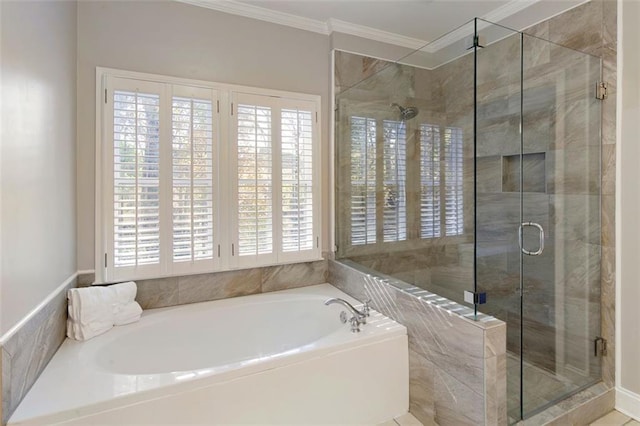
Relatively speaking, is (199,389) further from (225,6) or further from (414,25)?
(414,25)

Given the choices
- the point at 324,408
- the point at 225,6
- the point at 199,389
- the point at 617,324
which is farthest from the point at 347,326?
the point at 225,6

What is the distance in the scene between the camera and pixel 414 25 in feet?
8.93

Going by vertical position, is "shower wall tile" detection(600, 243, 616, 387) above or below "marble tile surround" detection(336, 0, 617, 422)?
below

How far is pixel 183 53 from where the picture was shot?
89.8 inches

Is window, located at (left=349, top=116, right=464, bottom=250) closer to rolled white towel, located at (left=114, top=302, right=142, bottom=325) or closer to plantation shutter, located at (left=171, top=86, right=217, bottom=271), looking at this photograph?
plantation shutter, located at (left=171, top=86, right=217, bottom=271)

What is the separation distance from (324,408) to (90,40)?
8.47 ft

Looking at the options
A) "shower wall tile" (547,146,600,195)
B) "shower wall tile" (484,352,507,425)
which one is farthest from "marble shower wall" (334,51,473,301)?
"shower wall tile" (484,352,507,425)

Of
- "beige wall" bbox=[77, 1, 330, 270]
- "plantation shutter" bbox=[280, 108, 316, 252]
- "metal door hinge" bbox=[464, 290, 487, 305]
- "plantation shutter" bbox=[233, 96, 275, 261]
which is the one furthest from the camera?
"plantation shutter" bbox=[280, 108, 316, 252]

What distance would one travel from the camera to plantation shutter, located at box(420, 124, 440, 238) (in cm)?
285

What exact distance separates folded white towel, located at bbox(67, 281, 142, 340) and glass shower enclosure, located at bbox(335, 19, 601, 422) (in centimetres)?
158

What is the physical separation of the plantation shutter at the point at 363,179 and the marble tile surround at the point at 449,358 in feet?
2.34

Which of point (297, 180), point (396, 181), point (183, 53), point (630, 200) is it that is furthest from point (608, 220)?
point (183, 53)

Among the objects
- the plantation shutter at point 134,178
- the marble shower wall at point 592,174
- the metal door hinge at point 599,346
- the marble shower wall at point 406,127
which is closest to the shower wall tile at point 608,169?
the marble shower wall at point 592,174

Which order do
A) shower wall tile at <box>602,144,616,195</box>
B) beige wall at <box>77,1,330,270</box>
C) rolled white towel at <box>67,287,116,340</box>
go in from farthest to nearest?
beige wall at <box>77,1,330,270</box> → shower wall tile at <box>602,144,616,195</box> → rolled white towel at <box>67,287,116,340</box>
